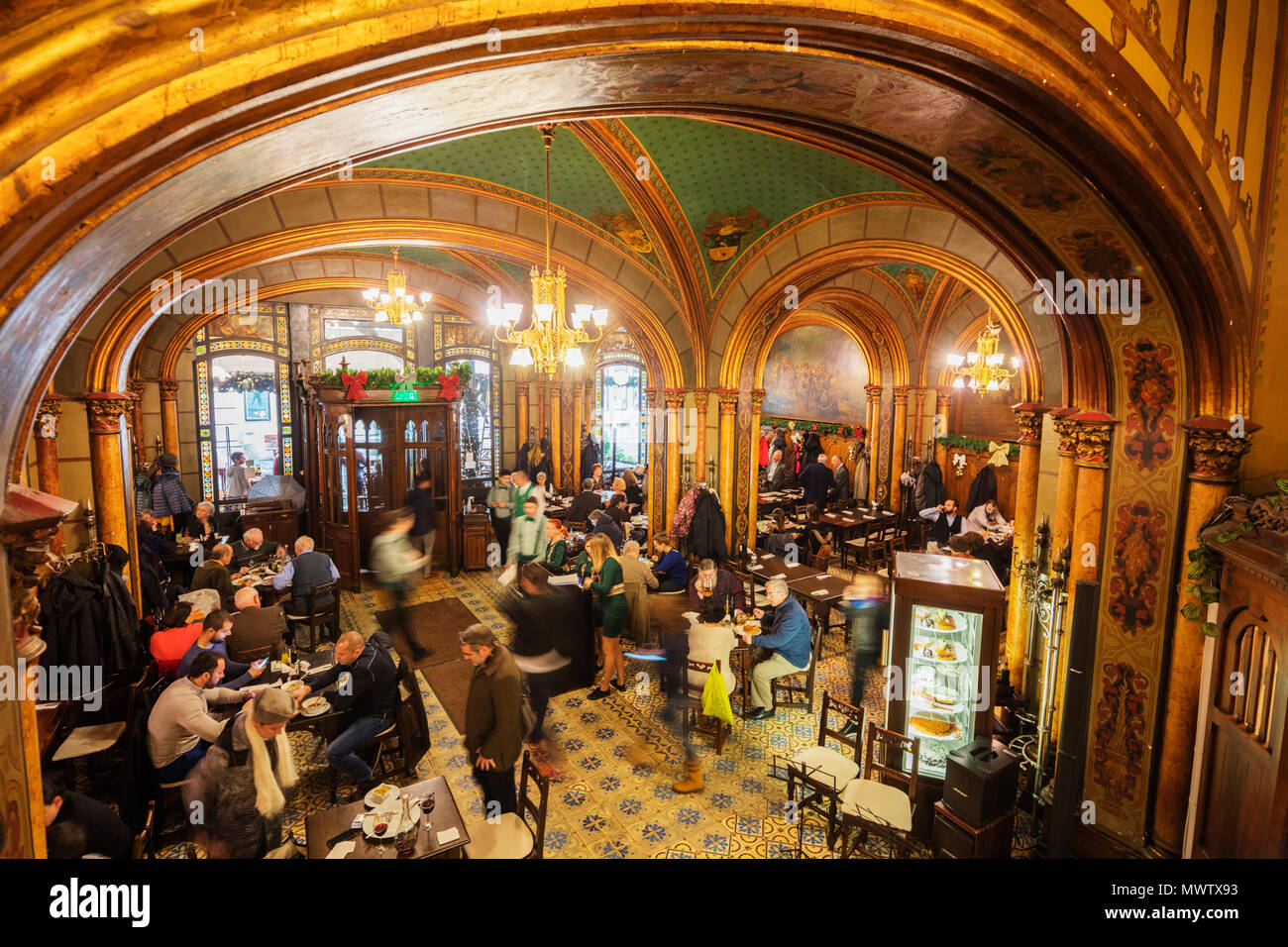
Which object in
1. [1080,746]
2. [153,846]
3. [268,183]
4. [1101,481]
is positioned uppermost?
[268,183]

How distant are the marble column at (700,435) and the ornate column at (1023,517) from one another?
463cm

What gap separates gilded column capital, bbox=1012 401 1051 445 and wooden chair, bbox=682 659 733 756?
12.8ft

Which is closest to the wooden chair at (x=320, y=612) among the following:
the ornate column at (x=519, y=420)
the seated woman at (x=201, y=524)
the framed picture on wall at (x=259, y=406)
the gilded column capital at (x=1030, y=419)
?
the seated woman at (x=201, y=524)

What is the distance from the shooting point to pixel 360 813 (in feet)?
12.4

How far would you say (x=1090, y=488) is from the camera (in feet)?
15.4

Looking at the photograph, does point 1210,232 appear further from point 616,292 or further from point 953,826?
point 616,292

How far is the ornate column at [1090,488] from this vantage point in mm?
4598

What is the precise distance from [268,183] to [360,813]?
10.6 ft

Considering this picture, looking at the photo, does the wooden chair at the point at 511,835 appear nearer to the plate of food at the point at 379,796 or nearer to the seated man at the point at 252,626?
the plate of food at the point at 379,796

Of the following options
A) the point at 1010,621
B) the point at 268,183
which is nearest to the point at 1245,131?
the point at 1010,621

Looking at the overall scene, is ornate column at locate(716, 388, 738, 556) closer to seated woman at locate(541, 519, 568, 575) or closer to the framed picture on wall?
seated woman at locate(541, 519, 568, 575)

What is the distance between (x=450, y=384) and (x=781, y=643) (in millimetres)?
6642

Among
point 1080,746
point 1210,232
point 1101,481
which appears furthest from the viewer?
point 1101,481

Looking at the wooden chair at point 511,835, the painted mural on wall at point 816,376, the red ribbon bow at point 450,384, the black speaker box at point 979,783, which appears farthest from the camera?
→ the painted mural on wall at point 816,376
